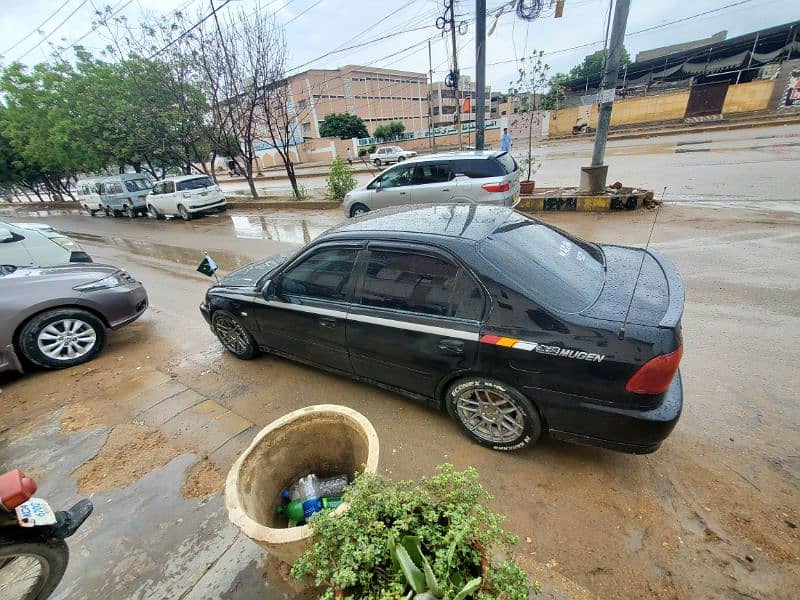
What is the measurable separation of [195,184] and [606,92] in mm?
14383

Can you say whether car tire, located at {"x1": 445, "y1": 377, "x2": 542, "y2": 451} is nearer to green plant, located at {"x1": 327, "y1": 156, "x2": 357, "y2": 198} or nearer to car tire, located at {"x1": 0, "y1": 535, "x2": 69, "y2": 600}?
car tire, located at {"x1": 0, "y1": 535, "x2": 69, "y2": 600}

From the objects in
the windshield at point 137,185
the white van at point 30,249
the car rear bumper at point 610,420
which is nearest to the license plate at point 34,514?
the car rear bumper at point 610,420

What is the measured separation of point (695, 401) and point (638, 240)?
4.64 m

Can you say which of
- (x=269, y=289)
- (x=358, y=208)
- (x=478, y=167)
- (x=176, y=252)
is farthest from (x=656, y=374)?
(x=176, y=252)

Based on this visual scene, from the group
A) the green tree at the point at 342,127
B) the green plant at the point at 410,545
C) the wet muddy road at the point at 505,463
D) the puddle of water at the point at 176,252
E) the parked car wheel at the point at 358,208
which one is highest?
the green tree at the point at 342,127

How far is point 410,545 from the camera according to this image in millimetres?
1237

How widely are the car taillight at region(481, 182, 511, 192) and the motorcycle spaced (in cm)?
732

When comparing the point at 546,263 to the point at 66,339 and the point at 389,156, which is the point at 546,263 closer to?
the point at 66,339

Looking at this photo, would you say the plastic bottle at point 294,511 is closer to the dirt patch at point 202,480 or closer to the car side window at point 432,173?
the dirt patch at point 202,480

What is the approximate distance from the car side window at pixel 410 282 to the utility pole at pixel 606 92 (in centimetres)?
779

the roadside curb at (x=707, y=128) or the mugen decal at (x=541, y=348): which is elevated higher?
the mugen decal at (x=541, y=348)

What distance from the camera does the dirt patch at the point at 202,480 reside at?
2416 millimetres

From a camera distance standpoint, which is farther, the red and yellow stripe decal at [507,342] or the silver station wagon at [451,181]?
the silver station wagon at [451,181]

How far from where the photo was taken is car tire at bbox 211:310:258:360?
3.67 metres
